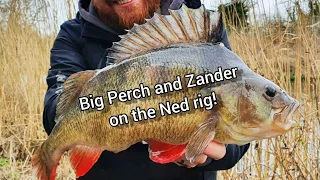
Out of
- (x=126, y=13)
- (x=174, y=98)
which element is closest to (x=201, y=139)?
(x=174, y=98)

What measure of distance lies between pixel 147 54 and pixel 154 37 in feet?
0.17

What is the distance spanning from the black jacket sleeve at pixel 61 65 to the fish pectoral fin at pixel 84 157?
0.36 m

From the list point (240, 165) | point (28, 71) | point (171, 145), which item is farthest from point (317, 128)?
point (28, 71)

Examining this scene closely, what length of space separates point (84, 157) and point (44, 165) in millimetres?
183

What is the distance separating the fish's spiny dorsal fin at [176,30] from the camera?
1.30 m

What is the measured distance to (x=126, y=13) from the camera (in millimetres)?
1872

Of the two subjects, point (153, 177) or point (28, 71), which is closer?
point (153, 177)

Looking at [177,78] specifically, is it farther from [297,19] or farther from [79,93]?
[297,19]

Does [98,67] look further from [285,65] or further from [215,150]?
[285,65]

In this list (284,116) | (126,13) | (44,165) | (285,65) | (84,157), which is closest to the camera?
(284,116)

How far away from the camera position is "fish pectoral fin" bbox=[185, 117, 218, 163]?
121cm

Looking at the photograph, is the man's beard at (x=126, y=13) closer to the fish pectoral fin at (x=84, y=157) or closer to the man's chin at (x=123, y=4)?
the man's chin at (x=123, y=4)

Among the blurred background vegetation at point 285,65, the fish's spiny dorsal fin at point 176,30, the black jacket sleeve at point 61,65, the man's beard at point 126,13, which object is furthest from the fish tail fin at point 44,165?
the blurred background vegetation at point 285,65

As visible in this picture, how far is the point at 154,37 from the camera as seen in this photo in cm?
133
